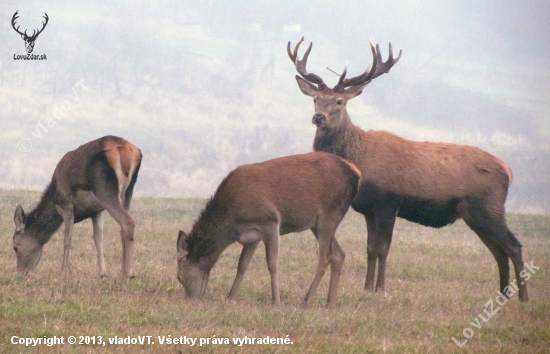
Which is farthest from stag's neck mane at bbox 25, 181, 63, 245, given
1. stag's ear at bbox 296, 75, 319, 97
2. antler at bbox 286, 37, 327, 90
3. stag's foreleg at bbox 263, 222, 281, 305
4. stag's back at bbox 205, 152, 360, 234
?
antler at bbox 286, 37, 327, 90

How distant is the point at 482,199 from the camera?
1178 cm

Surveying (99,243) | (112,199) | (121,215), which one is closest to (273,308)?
(121,215)

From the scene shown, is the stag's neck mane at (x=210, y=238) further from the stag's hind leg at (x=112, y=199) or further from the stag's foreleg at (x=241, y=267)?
the stag's hind leg at (x=112, y=199)

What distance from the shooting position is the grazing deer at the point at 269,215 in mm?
9781

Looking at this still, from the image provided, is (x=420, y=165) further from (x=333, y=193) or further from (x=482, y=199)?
(x=333, y=193)

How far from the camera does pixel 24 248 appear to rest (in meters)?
11.8

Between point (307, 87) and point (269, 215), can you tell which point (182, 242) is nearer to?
point (269, 215)

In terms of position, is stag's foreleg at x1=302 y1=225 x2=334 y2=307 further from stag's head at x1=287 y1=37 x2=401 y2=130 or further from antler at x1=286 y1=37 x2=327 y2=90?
Result: antler at x1=286 y1=37 x2=327 y2=90

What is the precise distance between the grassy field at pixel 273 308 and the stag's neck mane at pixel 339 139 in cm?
190

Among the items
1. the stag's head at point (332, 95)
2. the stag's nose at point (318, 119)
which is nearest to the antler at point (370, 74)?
the stag's head at point (332, 95)

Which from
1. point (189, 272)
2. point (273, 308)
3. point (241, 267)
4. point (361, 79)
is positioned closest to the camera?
point (273, 308)

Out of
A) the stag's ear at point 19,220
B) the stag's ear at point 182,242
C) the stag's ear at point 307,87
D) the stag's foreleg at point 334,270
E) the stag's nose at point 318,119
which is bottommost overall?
the stag's ear at point 19,220

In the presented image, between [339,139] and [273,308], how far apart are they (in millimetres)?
3556

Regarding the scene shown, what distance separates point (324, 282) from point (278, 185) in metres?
2.47
